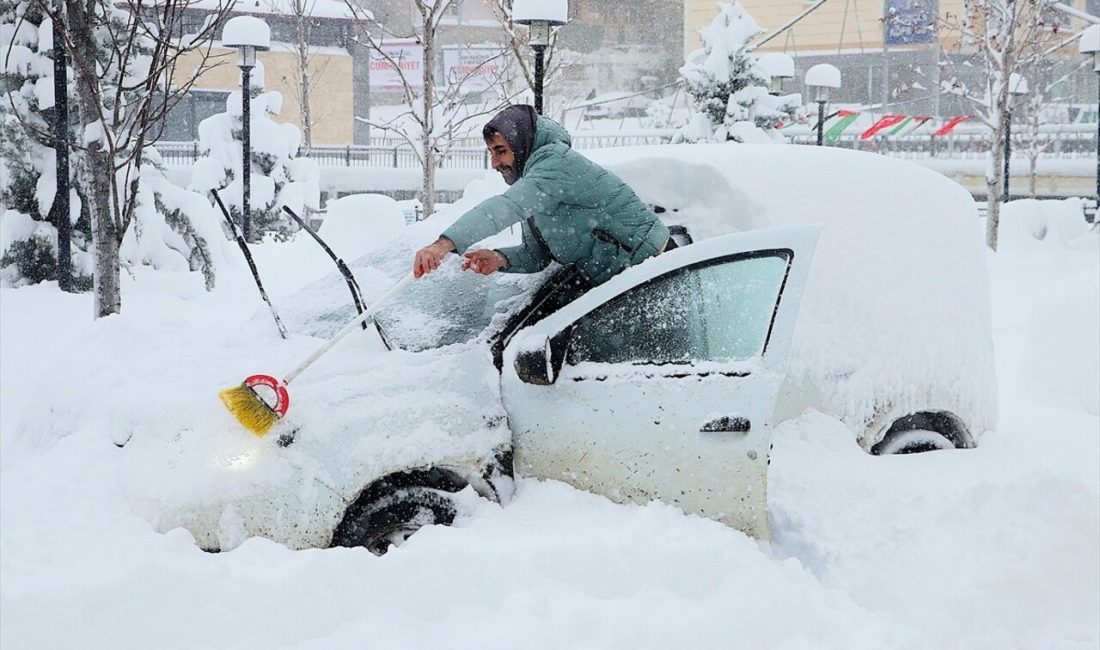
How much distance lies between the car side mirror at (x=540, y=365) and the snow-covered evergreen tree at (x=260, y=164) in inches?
699

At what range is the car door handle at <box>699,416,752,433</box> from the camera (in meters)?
3.87

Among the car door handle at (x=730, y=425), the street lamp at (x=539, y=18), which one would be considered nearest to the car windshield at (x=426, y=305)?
the car door handle at (x=730, y=425)

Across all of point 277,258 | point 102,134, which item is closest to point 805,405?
point 102,134

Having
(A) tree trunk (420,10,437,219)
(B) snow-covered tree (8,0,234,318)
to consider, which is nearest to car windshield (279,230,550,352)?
(B) snow-covered tree (8,0,234,318)

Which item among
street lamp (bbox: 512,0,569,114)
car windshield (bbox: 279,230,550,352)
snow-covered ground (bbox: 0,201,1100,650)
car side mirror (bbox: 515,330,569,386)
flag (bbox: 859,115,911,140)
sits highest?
street lamp (bbox: 512,0,569,114)

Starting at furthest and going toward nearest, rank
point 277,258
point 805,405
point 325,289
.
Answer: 1. point 277,258
2. point 325,289
3. point 805,405

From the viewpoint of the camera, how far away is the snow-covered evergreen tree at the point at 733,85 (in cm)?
2233

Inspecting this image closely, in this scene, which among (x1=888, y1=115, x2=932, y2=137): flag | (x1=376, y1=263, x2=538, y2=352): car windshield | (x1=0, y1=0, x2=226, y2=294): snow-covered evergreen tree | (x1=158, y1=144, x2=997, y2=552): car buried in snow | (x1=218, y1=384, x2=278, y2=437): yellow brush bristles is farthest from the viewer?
(x1=888, y1=115, x2=932, y2=137): flag

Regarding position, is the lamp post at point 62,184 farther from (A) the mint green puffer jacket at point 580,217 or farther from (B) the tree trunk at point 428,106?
(A) the mint green puffer jacket at point 580,217

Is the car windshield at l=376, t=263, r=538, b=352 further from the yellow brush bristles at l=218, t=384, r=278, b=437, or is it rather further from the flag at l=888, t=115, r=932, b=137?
the flag at l=888, t=115, r=932, b=137

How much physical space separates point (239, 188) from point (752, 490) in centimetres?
1881

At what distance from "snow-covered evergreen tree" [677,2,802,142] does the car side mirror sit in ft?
61.5

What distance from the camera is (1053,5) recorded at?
20281 mm

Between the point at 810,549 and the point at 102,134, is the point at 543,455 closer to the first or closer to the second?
the point at 810,549
